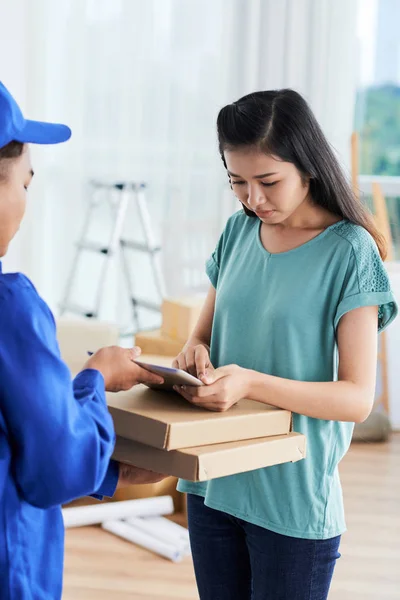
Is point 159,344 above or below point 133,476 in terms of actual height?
below

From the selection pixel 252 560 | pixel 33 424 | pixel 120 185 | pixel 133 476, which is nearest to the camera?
pixel 33 424

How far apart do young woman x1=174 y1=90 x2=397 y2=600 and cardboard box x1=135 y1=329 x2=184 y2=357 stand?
2024 mm

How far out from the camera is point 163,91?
4.50 metres

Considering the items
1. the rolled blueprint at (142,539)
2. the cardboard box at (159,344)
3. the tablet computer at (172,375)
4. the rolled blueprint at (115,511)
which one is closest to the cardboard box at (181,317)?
the cardboard box at (159,344)

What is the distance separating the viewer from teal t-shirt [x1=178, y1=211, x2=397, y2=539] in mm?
1441

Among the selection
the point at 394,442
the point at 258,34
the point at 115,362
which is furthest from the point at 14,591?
the point at 258,34

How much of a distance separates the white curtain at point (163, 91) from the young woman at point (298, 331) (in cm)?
299

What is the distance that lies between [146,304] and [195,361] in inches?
123

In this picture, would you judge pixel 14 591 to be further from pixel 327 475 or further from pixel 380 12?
pixel 380 12

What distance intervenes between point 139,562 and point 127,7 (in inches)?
110

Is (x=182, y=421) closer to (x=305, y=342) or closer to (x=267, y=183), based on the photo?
(x=305, y=342)

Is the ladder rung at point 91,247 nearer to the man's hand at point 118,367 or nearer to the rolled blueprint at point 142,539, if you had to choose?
the rolled blueprint at point 142,539

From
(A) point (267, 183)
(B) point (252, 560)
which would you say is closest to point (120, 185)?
(A) point (267, 183)

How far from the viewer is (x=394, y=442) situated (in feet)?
14.3
